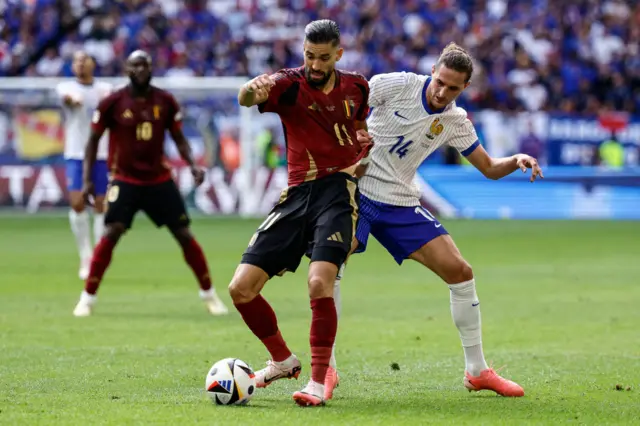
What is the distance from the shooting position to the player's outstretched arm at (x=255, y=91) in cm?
644

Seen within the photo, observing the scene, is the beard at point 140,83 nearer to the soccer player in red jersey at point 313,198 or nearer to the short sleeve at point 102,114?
the short sleeve at point 102,114

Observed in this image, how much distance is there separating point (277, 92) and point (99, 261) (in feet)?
16.3

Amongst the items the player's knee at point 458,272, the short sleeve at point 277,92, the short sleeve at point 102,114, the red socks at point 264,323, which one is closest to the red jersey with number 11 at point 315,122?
the short sleeve at point 277,92

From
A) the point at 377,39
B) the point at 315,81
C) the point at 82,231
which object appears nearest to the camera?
the point at 315,81

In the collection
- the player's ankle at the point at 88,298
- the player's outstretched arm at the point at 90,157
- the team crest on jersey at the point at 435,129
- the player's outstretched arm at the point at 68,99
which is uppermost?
the team crest on jersey at the point at 435,129

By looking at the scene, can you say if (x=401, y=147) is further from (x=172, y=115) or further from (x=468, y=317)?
(x=172, y=115)

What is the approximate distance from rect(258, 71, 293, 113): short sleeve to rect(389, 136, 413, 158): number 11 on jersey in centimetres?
97

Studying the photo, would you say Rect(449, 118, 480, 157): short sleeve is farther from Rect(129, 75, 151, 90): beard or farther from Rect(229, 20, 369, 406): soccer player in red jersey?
Rect(129, 75, 151, 90): beard

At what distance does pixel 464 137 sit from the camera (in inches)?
297

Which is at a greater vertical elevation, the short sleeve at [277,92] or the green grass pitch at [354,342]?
the short sleeve at [277,92]

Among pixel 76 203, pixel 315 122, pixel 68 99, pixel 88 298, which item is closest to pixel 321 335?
pixel 315 122

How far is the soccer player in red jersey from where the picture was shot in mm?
6684

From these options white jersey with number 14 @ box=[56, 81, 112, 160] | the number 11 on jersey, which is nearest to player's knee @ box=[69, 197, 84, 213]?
white jersey with number 14 @ box=[56, 81, 112, 160]

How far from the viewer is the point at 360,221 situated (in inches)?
295
